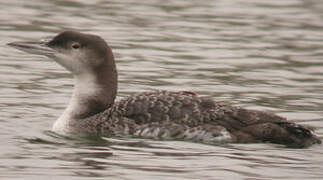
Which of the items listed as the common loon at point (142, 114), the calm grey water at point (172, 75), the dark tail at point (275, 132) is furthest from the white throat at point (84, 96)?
the dark tail at point (275, 132)

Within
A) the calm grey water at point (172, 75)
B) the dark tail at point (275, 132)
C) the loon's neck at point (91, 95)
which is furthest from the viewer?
the loon's neck at point (91, 95)

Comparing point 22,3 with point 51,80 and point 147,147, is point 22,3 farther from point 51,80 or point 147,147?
point 147,147

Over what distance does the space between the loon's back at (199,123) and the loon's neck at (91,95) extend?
0.36 metres

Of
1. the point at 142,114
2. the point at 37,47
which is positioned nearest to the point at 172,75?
the point at 37,47

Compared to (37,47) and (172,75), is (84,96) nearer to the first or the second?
(37,47)

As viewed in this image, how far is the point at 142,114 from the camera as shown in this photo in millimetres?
9188

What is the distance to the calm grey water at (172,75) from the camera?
26.7ft

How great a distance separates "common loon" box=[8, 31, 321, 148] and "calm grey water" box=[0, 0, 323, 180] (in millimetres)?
140

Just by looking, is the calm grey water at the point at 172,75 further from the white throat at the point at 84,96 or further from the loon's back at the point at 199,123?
the white throat at the point at 84,96

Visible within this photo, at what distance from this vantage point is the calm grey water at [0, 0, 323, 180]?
8125 millimetres

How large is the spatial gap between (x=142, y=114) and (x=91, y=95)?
0.69m

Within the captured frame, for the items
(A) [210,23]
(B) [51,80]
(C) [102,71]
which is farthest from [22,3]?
(C) [102,71]

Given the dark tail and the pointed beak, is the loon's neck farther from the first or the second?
the dark tail

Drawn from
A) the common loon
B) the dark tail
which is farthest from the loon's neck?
the dark tail
